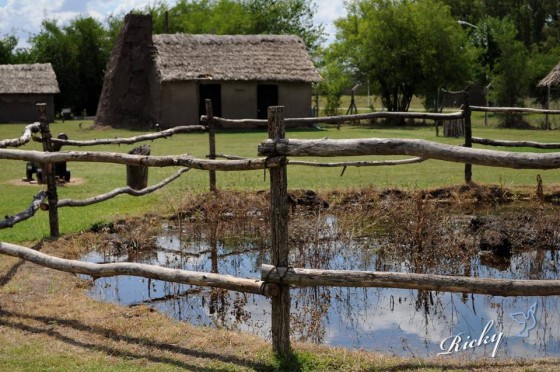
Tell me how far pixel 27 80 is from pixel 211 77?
40.0 feet

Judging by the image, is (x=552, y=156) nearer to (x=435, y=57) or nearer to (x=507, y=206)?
(x=507, y=206)

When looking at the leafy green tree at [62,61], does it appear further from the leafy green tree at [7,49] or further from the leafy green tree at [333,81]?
the leafy green tree at [333,81]

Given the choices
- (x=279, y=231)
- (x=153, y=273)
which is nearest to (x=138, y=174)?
(x=153, y=273)

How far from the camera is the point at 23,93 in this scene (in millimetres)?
37156

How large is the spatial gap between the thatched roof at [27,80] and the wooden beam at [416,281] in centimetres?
3404

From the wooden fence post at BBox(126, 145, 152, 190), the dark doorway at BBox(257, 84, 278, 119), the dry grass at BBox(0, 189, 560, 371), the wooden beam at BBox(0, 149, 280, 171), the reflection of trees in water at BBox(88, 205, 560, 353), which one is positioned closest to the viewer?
the dry grass at BBox(0, 189, 560, 371)

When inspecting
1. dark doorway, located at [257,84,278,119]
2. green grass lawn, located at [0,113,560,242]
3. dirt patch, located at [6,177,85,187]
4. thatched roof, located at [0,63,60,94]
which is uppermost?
thatched roof, located at [0,63,60,94]

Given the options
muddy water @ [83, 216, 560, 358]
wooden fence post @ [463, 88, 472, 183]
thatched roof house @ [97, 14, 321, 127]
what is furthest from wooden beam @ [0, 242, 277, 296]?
thatched roof house @ [97, 14, 321, 127]

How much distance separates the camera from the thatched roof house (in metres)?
30.3

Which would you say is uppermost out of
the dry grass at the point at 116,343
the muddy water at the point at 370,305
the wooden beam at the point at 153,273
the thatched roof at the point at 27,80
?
the thatched roof at the point at 27,80

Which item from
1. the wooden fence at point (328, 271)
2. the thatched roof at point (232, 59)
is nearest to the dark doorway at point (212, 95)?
the thatched roof at point (232, 59)

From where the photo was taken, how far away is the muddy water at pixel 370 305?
6484 millimetres

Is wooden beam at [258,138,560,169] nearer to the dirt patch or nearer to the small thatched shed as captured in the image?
the dirt patch

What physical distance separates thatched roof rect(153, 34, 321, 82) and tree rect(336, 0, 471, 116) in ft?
15.6
